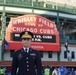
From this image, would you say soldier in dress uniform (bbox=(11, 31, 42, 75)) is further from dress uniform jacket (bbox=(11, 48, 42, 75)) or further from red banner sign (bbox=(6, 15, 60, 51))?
red banner sign (bbox=(6, 15, 60, 51))

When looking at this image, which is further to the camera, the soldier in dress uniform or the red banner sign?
the red banner sign

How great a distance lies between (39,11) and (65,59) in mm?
8033

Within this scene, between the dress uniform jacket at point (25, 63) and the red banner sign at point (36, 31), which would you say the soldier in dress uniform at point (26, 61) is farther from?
the red banner sign at point (36, 31)

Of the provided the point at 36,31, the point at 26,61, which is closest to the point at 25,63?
the point at 26,61

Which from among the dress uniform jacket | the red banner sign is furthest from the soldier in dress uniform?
the red banner sign

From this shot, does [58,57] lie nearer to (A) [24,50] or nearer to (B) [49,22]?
(B) [49,22]

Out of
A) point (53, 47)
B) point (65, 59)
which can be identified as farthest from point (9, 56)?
point (65, 59)

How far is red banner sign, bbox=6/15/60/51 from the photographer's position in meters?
39.0

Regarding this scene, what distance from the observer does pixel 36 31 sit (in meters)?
40.4

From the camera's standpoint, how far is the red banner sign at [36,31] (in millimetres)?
39000

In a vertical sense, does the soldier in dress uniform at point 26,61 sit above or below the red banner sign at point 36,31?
above

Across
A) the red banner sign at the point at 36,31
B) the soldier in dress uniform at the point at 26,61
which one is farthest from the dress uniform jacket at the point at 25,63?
the red banner sign at the point at 36,31

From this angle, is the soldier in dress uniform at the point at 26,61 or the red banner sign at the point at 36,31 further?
the red banner sign at the point at 36,31

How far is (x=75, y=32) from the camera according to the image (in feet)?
163
